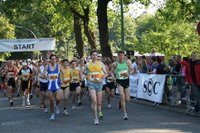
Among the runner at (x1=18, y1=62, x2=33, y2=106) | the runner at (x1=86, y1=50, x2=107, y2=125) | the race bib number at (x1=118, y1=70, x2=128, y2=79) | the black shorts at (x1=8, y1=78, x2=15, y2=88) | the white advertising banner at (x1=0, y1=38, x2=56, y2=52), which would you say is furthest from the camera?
the white advertising banner at (x1=0, y1=38, x2=56, y2=52)

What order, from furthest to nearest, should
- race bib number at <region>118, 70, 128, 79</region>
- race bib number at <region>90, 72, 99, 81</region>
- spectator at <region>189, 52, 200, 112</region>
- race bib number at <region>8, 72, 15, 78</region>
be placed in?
race bib number at <region>8, 72, 15, 78</region> < spectator at <region>189, 52, 200, 112</region> < race bib number at <region>118, 70, 128, 79</region> < race bib number at <region>90, 72, 99, 81</region>

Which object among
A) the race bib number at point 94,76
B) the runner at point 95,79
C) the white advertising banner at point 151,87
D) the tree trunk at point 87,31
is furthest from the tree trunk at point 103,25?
the race bib number at point 94,76

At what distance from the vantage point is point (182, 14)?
31219 mm

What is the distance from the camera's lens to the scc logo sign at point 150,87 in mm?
17672

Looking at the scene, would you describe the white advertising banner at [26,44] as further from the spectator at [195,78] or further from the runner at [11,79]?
the spectator at [195,78]

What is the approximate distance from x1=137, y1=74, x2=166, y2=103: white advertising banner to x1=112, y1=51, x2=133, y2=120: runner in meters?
3.26

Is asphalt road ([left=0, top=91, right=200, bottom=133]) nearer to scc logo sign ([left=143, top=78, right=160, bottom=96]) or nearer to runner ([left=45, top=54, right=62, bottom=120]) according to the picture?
runner ([left=45, top=54, right=62, bottom=120])

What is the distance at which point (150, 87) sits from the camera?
714 inches

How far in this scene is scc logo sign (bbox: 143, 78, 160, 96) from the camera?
58.0 ft

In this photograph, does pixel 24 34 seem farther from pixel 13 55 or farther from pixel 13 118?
pixel 13 118

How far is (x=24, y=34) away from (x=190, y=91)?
71.7 m

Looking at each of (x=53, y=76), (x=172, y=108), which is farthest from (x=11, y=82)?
(x=172, y=108)

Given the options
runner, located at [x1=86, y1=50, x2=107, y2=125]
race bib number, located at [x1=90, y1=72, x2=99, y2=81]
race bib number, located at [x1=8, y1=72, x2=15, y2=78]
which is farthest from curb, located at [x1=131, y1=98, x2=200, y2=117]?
race bib number, located at [x1=8, y1=72, x2=15, y2=78]

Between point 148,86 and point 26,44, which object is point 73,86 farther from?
point 26,44
